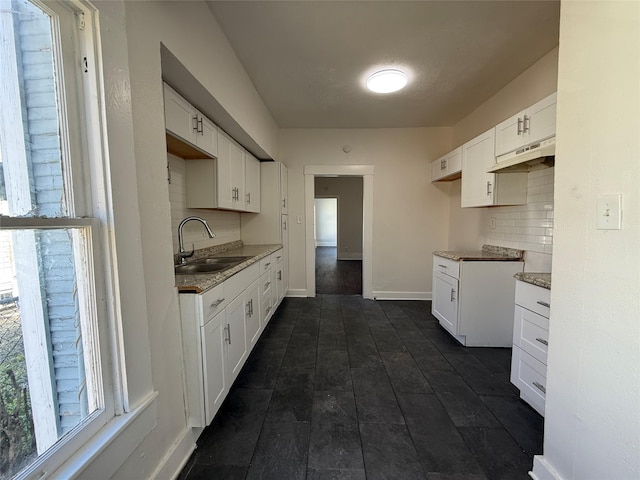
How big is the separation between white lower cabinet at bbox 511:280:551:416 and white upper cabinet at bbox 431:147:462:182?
174 cm

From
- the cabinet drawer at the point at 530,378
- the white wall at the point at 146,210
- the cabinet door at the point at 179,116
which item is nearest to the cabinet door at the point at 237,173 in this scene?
the cabinet door at the point at 179,116

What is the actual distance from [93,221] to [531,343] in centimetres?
239

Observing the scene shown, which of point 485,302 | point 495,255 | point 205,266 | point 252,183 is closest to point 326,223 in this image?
point 252,183

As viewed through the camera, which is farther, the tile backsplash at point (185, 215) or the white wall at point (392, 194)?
the white wall at point (392, 194)

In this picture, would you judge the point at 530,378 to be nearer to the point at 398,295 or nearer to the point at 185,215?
the point at 398,295

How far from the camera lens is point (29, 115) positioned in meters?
0.72

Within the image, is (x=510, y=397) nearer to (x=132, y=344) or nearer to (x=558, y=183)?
(x=558, y=183)

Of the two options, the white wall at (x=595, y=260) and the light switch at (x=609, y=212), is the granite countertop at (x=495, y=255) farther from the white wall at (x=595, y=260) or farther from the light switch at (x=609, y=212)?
the light switch at (x=609, y=212)

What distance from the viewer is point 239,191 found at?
2635mm

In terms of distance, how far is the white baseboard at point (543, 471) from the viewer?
1.11 meters

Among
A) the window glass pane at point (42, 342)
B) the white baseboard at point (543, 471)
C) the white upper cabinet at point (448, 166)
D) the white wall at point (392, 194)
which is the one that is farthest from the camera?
the white wall at point (392, 194)

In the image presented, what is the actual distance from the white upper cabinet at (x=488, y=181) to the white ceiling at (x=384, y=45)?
63 centimetres

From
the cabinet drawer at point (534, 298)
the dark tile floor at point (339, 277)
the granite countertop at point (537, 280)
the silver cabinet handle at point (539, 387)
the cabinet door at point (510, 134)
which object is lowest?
the dark tile floor at point (339, 277)

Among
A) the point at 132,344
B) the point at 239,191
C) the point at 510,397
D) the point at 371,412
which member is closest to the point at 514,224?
the point at 510,397
